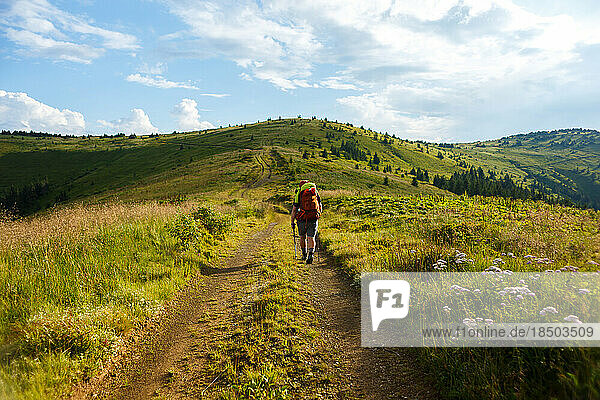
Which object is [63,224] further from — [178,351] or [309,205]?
[309,205]

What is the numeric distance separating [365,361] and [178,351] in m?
3.33

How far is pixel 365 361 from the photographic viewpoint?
471 centimetres

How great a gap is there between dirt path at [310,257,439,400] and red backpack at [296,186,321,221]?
12.5 ft

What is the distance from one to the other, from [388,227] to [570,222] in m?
6.41

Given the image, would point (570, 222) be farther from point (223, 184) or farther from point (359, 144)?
point (359, 144)

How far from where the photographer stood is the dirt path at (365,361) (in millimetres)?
4020

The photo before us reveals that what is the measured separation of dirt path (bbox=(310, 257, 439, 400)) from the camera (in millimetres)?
4020

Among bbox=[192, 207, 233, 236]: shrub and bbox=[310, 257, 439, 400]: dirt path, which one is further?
bbox=[192, 207, 233, 236]: shrub

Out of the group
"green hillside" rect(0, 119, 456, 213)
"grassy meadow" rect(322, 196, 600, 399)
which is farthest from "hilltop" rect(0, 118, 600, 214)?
"grassy meadow" rect(322, 196, 600, 399)

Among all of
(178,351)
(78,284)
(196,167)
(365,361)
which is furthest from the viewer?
(196,167)

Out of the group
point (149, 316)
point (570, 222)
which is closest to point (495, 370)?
point (149, 316)

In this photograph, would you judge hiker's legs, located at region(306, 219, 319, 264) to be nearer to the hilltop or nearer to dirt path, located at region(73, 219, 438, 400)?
dirt path, located at region(73, 219, 438, 400)

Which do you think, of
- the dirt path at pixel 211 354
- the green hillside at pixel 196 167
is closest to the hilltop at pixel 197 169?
the green hillside at pixel 196 167

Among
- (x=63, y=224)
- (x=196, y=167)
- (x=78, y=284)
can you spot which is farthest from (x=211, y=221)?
(x=196, y=167)
